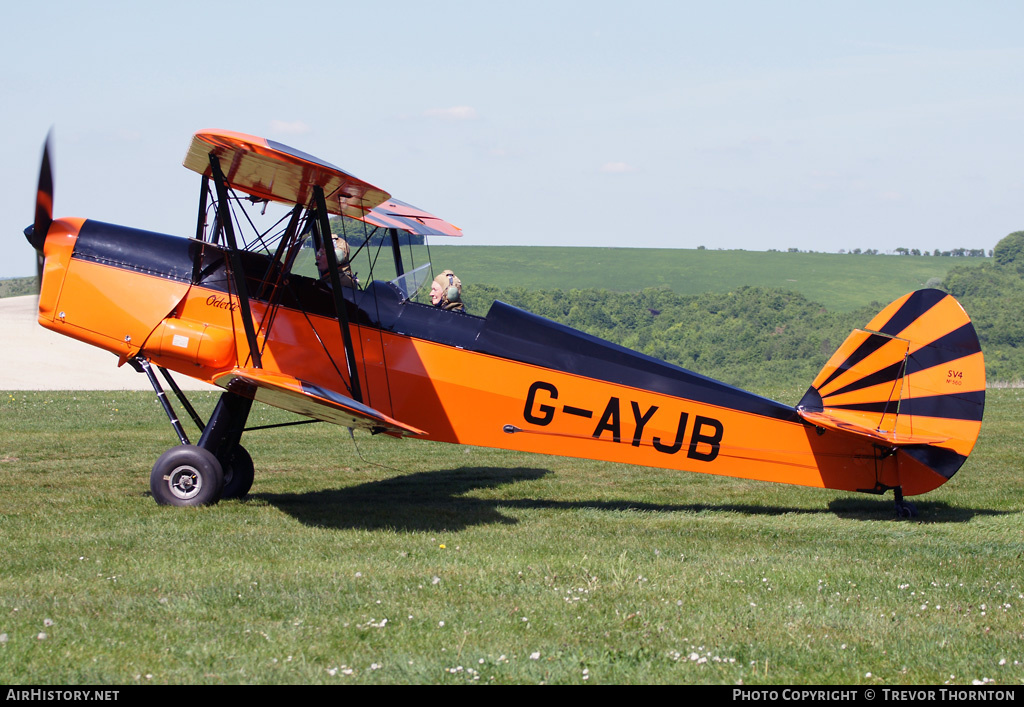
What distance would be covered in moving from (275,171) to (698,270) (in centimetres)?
5938

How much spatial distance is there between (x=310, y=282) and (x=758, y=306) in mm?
40948

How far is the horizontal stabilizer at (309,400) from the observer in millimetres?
6832

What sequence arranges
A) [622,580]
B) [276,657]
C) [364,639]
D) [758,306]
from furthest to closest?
[758,306] → [622,580] → [364,639] → [276,657]

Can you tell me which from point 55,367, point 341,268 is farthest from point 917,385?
point 55,367

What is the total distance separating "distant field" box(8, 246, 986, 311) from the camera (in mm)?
57750

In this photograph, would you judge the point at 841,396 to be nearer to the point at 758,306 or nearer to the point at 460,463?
the point at 460,463

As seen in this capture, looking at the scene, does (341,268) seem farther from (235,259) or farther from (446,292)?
(446,292)

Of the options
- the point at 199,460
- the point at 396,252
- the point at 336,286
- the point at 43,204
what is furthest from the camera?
the point at 396,252

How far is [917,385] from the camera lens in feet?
27.1

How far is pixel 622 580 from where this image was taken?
5.85 meters

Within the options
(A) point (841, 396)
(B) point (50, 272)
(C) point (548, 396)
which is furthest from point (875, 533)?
(B) point (50, 272)

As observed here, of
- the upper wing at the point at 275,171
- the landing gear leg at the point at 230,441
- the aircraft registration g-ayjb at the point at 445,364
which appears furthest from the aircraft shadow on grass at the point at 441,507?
the upper wing at the point at 275,171

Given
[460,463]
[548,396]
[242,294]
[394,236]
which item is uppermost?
[394,236]
